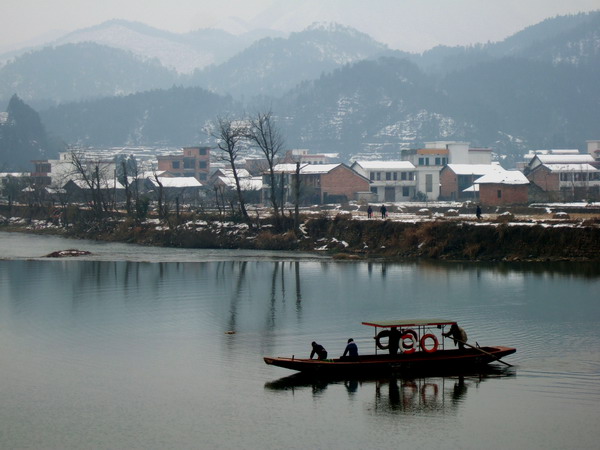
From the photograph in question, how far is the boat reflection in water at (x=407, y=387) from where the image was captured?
21016 millimetres

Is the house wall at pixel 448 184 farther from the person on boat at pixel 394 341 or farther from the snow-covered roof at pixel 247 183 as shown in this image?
the person on boat at pixel 394 341

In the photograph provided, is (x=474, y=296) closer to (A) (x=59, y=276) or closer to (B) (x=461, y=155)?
Result: (A) (x=59, y=276)

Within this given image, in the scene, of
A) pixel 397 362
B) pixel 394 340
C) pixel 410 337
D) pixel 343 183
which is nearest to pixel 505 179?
pixel 343 183

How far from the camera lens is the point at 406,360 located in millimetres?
22922

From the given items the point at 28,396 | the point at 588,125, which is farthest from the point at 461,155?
the point at 588,125

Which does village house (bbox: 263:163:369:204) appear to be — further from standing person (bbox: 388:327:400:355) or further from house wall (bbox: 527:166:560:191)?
standing person (bbox: 388:327:400:355)

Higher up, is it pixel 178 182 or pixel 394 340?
pixel 178 182

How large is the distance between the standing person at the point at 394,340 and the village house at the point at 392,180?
6447cm

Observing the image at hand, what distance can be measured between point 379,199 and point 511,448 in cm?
6939

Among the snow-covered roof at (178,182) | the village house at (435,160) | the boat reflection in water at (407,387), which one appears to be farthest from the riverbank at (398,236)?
the snow-covered roof at (178,182)

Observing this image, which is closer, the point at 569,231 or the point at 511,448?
the point at 511,448

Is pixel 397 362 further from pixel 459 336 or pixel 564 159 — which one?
pixel 564 159

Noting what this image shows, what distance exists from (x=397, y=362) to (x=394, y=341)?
72 cm

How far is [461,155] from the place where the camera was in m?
104
